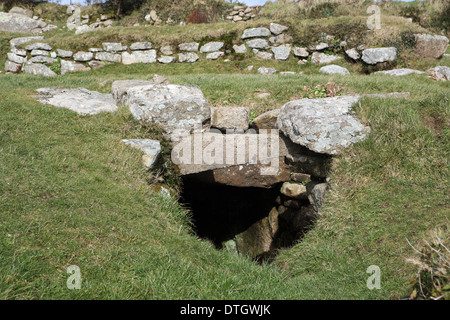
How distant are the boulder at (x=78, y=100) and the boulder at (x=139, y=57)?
561cm

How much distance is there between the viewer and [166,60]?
14055mm

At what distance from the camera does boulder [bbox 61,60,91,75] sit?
14.0m

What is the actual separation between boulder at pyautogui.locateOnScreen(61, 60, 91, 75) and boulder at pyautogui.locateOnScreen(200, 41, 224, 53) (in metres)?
4.71

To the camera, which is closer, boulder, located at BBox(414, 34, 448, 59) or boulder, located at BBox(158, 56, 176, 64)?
boulder, located at BBox(414, 34, 448, 59)

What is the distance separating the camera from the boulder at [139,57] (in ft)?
46.6

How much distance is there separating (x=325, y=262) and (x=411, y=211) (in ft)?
5.01

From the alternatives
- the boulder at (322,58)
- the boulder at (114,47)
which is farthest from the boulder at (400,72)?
the boulder at (114,47)

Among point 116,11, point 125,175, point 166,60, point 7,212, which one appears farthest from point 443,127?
point 116,11

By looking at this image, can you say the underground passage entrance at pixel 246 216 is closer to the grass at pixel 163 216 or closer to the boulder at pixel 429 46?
the grass at pixel 163 216

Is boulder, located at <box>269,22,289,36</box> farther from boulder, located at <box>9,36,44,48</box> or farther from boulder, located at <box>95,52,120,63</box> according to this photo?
boulder, located at <box>9,36,44,48</box>

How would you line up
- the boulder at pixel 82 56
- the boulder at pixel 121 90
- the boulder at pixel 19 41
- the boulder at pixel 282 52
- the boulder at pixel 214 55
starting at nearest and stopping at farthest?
the boulder at pixel 121 90
the boulder at pixel 282 52
the boulder at pixel 214 55
the boulder at pixel 82 56
the boulder at pixel 19 41

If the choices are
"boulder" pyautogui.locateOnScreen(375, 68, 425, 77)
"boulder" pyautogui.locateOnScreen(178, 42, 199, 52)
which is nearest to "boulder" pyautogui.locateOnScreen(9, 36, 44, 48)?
"boulder" pyautogui.locateOnScreen(178, 42, 199, 52)
